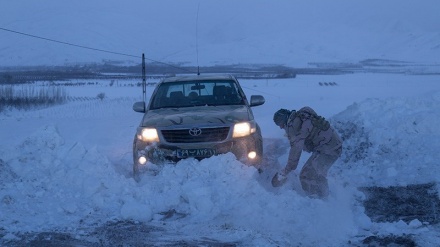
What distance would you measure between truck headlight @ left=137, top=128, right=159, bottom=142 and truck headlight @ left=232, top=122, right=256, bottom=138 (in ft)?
3.30

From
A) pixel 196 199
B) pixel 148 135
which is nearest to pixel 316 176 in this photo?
pixel 196 199

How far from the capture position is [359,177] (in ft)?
28.0

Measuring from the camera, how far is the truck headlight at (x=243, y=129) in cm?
733

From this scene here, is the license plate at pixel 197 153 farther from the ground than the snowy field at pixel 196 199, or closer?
farther from the ground

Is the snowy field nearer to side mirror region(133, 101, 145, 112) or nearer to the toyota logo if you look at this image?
the toyota logo

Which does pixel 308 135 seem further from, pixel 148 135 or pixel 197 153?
pixel 148 135

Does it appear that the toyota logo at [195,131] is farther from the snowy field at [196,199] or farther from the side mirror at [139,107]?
the side mirror at [139,107]

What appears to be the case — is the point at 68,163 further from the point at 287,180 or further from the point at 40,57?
the point at 40,57

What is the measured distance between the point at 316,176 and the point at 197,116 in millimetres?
1742

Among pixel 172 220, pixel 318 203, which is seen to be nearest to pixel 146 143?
pixel 172 220

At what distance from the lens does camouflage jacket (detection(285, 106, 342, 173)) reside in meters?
6.60

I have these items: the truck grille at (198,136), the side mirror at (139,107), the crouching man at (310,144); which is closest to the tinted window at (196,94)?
the side mirror at (139,107)

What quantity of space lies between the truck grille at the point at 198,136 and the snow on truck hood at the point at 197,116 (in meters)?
0.10

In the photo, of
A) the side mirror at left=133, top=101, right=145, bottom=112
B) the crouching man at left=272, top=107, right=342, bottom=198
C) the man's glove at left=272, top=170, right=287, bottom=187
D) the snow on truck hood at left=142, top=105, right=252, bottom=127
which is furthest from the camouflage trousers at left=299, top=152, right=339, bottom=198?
the side mirror at left=133, top=101, right=145, bottom=112
